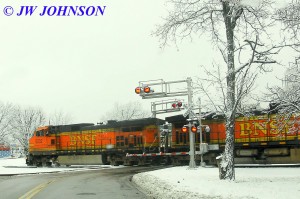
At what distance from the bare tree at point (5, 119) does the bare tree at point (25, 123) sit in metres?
1.34

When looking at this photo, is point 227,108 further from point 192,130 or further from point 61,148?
point 61,148

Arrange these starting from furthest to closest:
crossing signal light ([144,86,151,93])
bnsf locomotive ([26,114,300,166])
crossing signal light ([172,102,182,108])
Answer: crossing signal light ([172,102,182,108]), bnsf locomotive ([26,114,300,166]), crossing signal light ([144,86,151,93])

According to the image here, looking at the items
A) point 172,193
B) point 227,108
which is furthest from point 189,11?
point 172,193

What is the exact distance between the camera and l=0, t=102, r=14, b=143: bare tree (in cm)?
8056

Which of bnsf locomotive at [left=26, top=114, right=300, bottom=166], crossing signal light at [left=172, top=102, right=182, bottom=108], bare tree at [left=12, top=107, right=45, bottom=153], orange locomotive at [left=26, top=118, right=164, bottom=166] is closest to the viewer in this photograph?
bnsf locomotive at [left=26, top=114, right=300, bottom=166]

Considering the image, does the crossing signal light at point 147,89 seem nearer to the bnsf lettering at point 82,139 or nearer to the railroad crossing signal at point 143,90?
the railroad crossing signal at point 143,90

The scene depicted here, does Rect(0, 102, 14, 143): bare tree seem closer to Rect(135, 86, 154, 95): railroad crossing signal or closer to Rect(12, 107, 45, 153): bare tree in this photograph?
Rect(12, 107, 45, 153): bare tree

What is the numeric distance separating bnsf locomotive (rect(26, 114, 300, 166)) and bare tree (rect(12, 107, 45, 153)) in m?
35.3

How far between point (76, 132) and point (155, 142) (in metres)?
9.59

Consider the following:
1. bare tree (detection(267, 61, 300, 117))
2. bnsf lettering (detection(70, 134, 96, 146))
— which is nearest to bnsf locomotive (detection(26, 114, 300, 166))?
bnsf lettering (detection(70, 134, 96, 146))

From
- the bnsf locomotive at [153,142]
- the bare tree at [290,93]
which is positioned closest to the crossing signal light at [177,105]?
the bnsf locomotive at [153,142]

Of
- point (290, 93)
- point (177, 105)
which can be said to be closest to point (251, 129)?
point (177, 105)

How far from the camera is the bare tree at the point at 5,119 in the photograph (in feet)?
264

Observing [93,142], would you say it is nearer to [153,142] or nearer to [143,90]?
[153,142]
